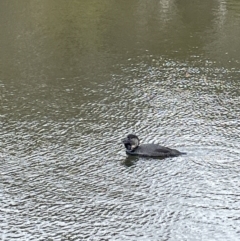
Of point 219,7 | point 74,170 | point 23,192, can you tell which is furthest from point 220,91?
Answer: point 219,7

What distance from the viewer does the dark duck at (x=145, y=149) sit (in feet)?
45.2

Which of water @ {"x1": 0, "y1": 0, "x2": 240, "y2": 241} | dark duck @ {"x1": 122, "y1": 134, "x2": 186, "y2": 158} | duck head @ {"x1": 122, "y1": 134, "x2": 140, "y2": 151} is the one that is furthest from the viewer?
duck head @ {"x1": 122, "y1": 134, "x2": 140, "y2": 151}

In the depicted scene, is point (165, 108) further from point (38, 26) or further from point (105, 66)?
point (38, 26)

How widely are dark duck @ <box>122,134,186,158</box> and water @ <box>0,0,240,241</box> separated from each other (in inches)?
6.4

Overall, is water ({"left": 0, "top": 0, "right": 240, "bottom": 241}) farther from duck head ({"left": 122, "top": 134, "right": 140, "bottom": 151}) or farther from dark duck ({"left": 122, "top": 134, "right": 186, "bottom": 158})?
duck head ({"left": 122, "top": 134, "right": 140, "bottom": 151})

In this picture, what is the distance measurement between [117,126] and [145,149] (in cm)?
203

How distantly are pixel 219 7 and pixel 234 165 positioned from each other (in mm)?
19568

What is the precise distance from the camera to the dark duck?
13.8 meters

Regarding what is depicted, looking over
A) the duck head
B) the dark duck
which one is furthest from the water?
the duck head

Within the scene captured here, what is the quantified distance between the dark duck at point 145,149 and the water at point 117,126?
164 millimetres

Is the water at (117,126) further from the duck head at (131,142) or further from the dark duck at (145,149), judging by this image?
the duck head at (131,142)

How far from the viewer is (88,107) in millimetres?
17188

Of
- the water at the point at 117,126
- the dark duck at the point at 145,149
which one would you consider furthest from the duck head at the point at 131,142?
the water at the point at 117,126

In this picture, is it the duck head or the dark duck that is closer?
the dark duck
